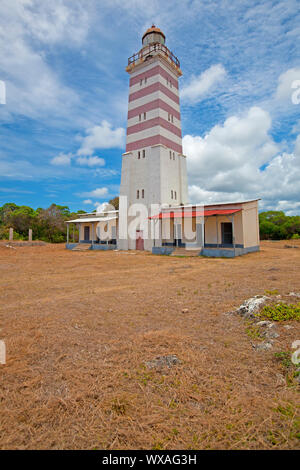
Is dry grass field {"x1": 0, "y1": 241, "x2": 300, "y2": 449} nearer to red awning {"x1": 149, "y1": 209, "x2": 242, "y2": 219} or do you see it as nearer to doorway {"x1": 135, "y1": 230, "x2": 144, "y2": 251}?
red awning {"x1": 149, "y1": 209, "x2": 242, "y2": 219}

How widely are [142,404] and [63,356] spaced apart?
147cm

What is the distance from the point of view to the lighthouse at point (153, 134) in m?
22.5

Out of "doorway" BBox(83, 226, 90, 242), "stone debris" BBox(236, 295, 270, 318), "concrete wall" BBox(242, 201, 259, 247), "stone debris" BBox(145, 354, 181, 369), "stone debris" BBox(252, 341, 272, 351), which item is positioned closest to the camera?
"stone debris" BBox(145, 354, 181, 369)

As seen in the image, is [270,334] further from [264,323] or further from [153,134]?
[153,134]

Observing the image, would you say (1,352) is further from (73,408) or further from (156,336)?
(156,336)

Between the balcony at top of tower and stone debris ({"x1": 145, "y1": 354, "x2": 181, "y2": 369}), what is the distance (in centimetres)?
2754

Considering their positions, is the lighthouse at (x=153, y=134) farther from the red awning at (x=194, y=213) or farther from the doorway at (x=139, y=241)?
the red awning at (x=194, y=213)

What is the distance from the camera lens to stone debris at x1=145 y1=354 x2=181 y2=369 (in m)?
2.92

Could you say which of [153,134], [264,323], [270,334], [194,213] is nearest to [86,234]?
[153,134]

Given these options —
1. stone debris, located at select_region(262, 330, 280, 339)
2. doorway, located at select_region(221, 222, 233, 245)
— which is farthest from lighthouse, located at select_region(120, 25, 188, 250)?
stone debris, located at select_region(262, 330, 280, 339)

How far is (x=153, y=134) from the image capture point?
22828mm
